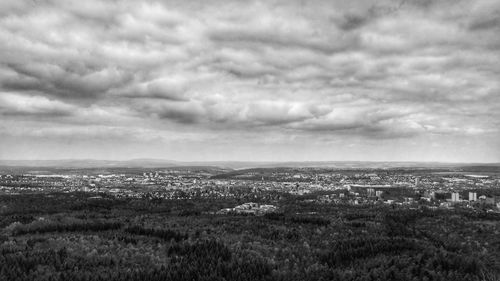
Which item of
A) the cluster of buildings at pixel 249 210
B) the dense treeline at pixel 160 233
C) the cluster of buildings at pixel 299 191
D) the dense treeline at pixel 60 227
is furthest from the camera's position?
the cluster of buildings at pixel 299 191

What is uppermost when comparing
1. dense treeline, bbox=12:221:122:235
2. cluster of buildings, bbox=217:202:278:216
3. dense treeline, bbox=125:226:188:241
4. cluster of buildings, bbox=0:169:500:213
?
dense treeline, bbox=125:226:188:241

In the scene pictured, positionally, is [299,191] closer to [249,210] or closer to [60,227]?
[249,210]

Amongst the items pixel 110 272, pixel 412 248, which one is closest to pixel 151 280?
pixel 110 272

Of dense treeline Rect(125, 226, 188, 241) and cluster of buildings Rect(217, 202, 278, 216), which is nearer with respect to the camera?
dense treeline Rect(125, 226, 188, 241)

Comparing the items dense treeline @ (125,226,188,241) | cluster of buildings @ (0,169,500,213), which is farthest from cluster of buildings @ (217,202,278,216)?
dense treeline @ (125,226,188,241)

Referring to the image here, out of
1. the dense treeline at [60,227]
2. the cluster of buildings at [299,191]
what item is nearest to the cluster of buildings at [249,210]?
the cluster of buildings at [299,191]

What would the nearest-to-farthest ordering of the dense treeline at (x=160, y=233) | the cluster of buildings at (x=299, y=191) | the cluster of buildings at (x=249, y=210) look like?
the dense treeline at (x=160, y=233), the cluster of buildings at (x=249, y=210), the cluster of buildings at (x=299, y=191)

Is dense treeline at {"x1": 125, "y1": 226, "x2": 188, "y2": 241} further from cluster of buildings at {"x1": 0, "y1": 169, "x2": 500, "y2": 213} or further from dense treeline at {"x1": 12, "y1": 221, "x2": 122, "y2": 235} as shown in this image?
cluster of buildings at {"x1": 0, "y1": 169, "x2": 500, "y2": 213}

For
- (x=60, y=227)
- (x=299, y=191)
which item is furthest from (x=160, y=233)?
(x=299, y=191)

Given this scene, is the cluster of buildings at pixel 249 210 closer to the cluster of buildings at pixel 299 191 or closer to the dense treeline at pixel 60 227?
the cluster of buildings at pixel 299 191

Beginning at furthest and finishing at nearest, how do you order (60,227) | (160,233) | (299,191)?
1. (299,191)
2. (60,227)
3. (160,233)

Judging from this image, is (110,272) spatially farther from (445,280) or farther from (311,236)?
(311,236)
